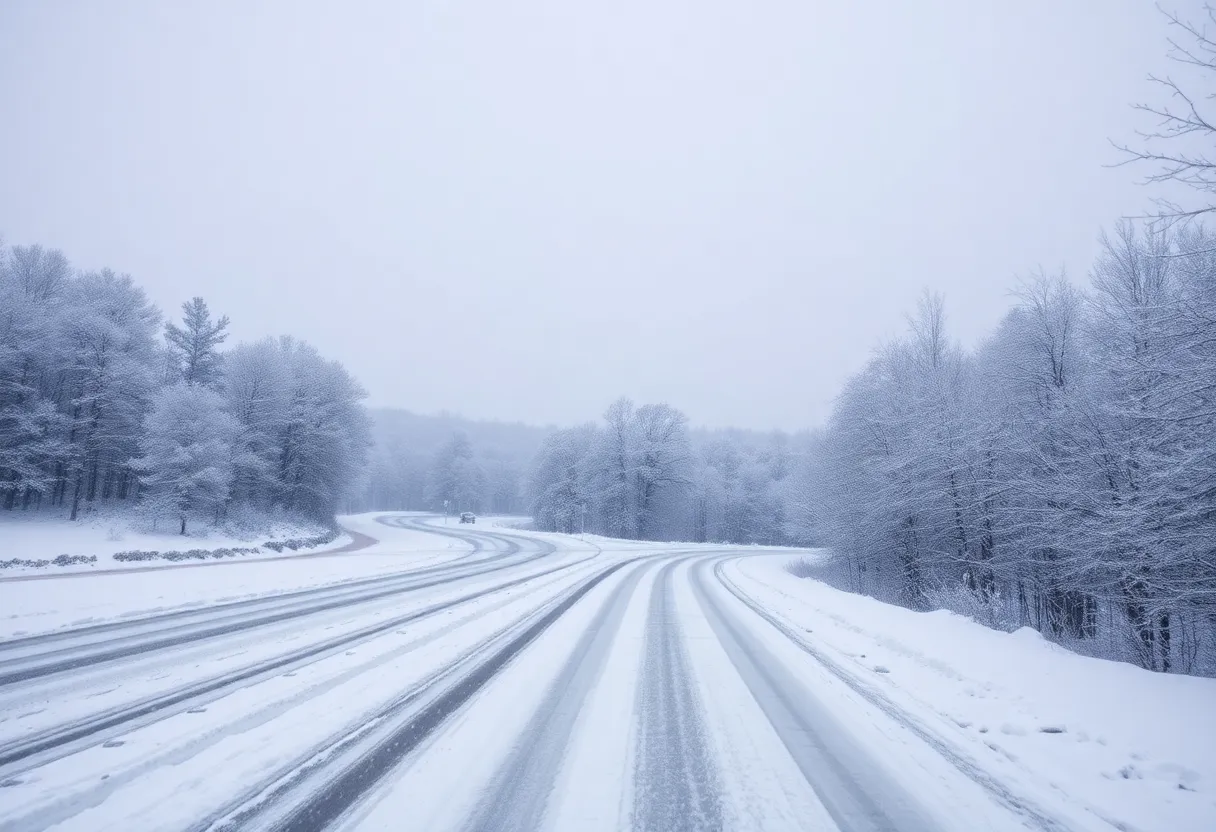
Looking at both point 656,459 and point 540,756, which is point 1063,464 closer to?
point 540,756

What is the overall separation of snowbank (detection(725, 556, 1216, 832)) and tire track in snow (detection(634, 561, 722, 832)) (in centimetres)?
240

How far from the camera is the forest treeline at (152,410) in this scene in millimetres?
27938

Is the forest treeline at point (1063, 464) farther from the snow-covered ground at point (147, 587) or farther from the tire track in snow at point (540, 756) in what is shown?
the snow-covered ground at point (147, 587)

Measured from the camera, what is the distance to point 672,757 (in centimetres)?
442

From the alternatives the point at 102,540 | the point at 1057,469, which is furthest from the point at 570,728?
the point at 102,540

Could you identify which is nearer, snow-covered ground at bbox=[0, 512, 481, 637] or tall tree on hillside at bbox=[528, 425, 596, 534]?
snow-covered ground at bbox=[0, 512, 481, 637]

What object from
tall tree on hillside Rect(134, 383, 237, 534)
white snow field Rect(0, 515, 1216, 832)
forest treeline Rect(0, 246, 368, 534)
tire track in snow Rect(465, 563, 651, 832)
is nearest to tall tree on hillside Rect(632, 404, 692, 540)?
forest treeline Rect(0, 246, 368, 534)

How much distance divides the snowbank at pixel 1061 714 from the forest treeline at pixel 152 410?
103 feet

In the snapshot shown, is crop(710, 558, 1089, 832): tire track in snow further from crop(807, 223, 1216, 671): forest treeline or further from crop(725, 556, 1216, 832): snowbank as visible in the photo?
crop(807, 223, 1216, 671): forest treeline

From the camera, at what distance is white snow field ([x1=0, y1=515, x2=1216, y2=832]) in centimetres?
352

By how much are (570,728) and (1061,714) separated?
498cm

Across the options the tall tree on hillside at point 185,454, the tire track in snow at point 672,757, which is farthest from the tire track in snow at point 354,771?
the tall tree on hillside at point 185,454

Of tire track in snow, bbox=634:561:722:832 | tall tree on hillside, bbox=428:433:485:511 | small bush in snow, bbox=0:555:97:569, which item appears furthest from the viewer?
tall tree on hillside, bbox=428:433:485:511

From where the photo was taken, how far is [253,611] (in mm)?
10578
